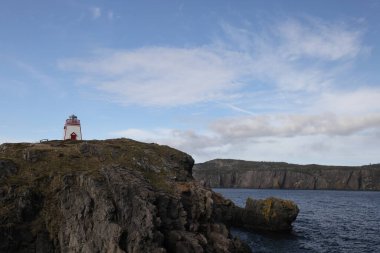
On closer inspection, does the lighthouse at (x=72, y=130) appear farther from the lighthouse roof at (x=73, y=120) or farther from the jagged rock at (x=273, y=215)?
the jagged rock at (x=273, y=215)

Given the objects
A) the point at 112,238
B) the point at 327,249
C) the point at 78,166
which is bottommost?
the point at 327,249

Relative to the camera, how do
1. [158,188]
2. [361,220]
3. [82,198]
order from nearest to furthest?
1. [82,198]
2. [158,188]
3. [361,220]

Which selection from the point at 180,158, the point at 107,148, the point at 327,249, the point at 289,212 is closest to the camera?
the point at 107,148

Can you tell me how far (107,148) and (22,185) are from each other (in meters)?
9.61

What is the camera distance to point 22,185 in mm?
35250

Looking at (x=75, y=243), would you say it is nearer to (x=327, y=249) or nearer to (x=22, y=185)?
(x=22, y=185)

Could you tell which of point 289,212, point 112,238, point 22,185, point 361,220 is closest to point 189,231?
point 112,238

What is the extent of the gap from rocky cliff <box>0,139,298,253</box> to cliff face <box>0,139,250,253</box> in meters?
0.07

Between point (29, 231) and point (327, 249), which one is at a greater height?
point (29, 231)

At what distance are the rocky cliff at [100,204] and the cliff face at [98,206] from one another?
0.24 feet

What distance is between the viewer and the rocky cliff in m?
32.7

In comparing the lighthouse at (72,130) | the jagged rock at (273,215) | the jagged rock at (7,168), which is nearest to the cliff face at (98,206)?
the jagged rock at (7,168)

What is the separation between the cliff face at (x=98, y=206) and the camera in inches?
1287

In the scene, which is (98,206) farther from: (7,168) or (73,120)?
(73,120)
